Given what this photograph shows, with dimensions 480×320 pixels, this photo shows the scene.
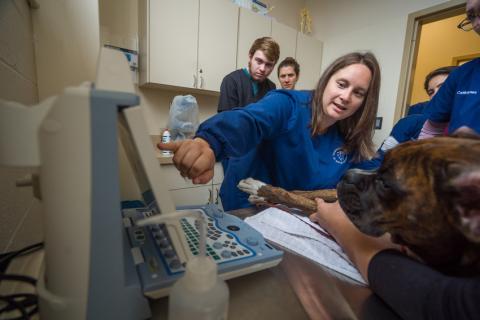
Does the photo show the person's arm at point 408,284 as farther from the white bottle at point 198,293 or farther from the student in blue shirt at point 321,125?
the student in blue shirt at point 321,125

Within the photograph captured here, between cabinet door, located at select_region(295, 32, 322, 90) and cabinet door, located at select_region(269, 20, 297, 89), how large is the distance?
0.11 metres

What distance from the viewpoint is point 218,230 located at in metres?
0.50

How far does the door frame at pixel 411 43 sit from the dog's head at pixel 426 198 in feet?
7.72

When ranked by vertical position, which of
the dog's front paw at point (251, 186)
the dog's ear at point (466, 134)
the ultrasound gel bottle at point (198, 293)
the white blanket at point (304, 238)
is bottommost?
the white blanket at point (304, 238)

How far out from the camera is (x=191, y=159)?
1.72ft

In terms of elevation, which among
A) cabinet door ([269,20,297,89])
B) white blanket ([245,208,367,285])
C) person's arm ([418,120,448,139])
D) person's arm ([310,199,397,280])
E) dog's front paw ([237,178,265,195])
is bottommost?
white blanket ([245,208,367,285])

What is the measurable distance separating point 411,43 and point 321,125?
86.1 inches

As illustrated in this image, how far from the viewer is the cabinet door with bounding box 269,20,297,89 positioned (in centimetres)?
265

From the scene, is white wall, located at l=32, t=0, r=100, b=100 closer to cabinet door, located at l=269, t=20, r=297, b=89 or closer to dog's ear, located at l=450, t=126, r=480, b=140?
dog's ear, located at l=450, t=126, r=480, b=140

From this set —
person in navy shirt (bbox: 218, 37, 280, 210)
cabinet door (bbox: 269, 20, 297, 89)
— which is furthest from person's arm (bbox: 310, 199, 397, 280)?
cabinet door (bbox: 269, 20, 297, 89)

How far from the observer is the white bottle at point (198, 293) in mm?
252

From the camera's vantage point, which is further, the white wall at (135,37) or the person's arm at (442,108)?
the white wall at (135,37)

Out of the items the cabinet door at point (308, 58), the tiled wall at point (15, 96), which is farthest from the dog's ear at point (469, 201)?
the cabinet door at point (308, 58)

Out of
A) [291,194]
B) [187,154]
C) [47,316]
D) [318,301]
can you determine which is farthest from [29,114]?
[291,194]
